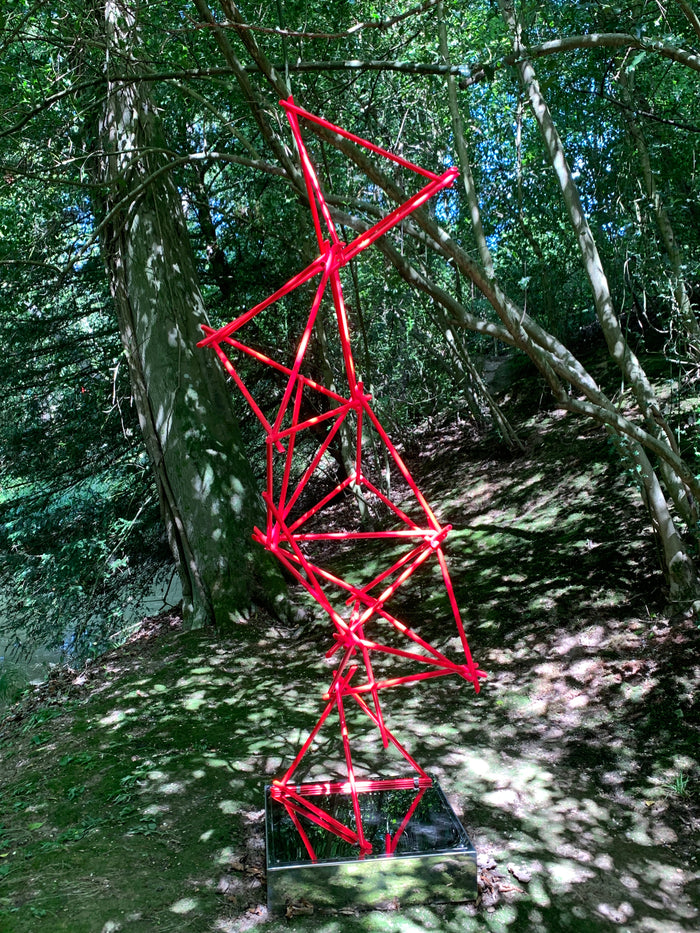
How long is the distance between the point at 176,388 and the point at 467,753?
4111mm

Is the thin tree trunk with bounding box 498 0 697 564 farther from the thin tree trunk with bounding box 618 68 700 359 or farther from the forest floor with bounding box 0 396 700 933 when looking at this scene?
the forest floor with bounding box 0 396 700 933

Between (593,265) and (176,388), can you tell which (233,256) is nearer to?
(176,388)

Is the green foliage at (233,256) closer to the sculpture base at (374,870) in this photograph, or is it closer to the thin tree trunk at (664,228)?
the thin tree trunk at (664,228)

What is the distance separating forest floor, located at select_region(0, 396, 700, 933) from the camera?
319 cm

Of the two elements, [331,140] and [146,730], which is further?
[146,730]

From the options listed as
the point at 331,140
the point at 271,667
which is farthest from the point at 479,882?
the point at 331,140

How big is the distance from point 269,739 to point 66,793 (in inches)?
46.1

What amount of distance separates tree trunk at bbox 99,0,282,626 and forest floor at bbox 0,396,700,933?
1.76ft

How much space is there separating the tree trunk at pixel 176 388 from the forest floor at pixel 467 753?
0.54 meters

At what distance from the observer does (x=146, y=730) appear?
499 centimetres

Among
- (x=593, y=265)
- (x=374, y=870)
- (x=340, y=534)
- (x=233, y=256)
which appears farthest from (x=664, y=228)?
(x=233, y=256)

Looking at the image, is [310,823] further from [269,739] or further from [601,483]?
[601,483]

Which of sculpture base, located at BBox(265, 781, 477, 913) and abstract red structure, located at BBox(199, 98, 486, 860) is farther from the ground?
abstract red structure, located at BBox(199, 98, 486, 860)

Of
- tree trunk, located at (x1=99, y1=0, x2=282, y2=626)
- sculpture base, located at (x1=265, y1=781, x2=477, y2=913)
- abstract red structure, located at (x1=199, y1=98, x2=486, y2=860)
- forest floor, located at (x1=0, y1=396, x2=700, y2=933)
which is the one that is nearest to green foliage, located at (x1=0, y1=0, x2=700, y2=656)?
tree trunk, located at (x1=99, y1=0, x2=282, y2=626)
